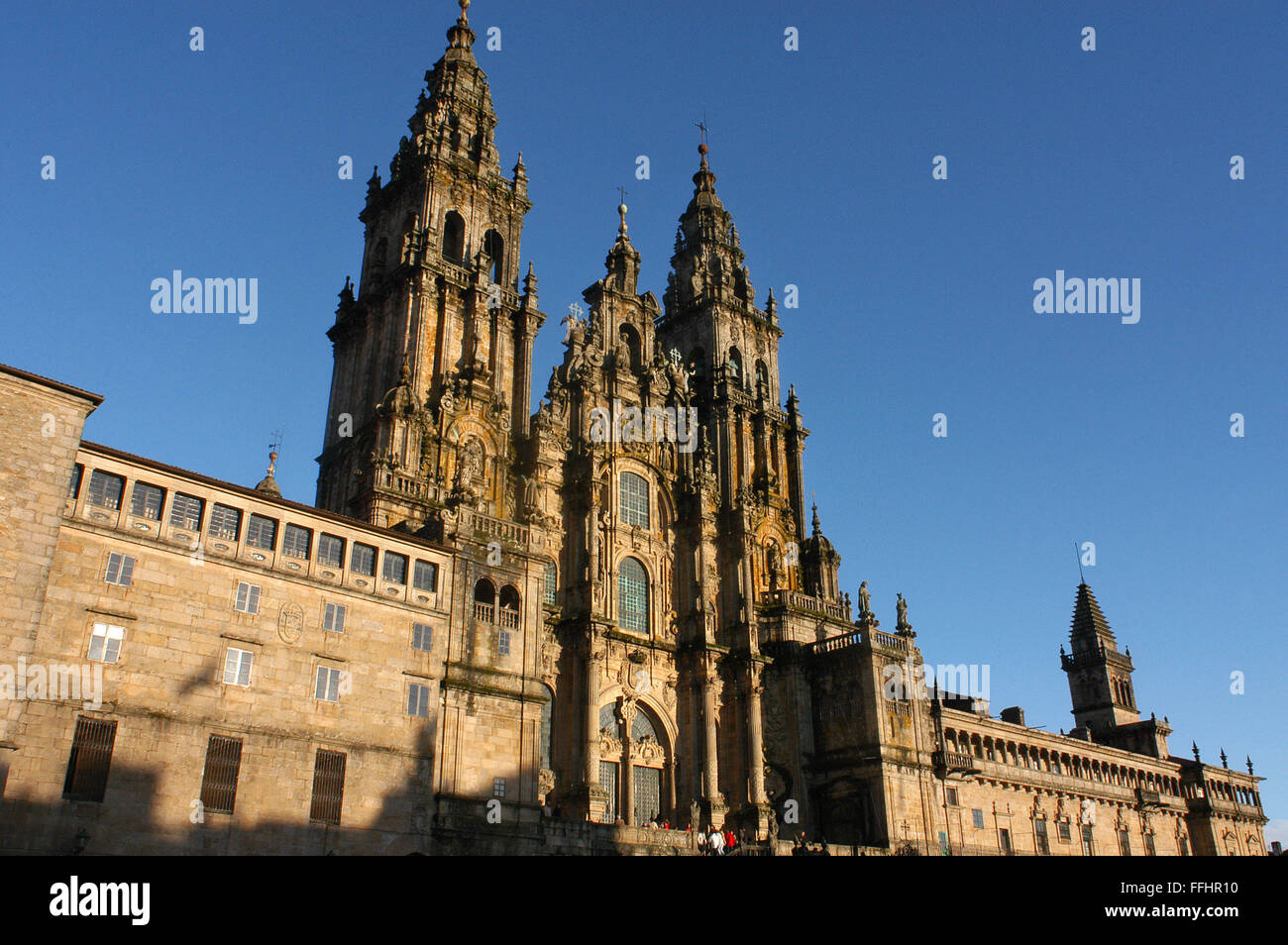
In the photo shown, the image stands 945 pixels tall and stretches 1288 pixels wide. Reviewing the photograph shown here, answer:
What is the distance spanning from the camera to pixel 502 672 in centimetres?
3841

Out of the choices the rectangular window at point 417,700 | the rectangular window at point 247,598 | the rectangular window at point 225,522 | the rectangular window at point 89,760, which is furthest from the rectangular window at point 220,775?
the rectangular window at point 225,522

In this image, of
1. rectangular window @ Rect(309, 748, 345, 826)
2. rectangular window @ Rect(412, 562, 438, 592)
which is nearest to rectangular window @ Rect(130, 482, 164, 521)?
rectangular window @ Rect(309, 748, 345, 826)

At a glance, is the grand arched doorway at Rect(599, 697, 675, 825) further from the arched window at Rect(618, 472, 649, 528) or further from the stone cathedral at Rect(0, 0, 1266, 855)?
the arched window at Rect(618, 472, 649, 528)

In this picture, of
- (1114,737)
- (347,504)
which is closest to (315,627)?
(347,504)

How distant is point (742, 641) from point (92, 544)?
36.3 meters

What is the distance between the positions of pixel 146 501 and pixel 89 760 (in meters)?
7.66

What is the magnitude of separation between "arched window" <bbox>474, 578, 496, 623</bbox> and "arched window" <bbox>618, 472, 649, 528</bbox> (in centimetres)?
1890

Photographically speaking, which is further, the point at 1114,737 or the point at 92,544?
the point at 1114,737

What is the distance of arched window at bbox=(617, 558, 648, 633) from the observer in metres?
56.5

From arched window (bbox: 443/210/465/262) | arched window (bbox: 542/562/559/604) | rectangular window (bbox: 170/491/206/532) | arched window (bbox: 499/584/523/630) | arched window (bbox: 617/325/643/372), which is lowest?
arched window (bbox: 499/584/523/630)

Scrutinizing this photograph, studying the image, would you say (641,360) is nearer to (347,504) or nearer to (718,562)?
(718,562)

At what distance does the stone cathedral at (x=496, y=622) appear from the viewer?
29203mm

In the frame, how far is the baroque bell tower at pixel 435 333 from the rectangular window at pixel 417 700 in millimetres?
10952
